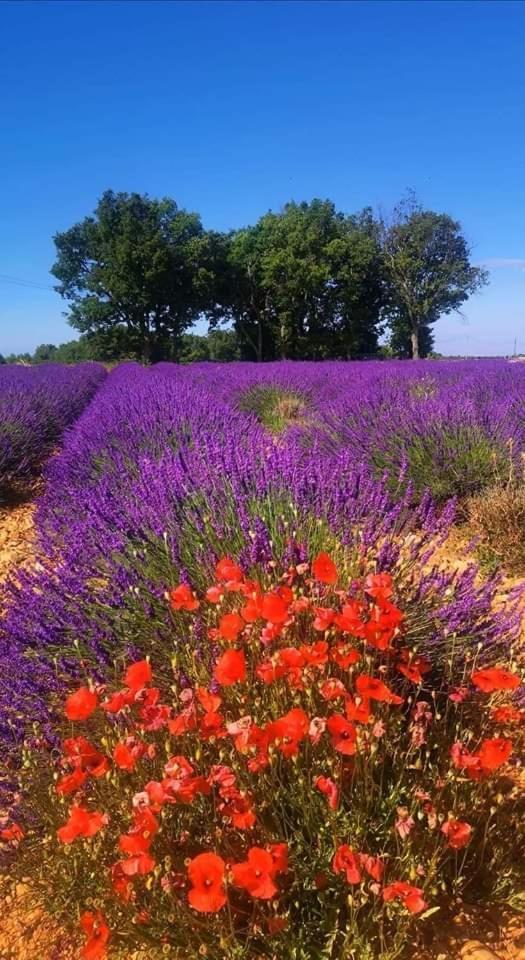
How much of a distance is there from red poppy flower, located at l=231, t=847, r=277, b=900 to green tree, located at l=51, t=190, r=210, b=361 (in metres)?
29.8

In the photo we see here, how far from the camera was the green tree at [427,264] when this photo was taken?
101 feet

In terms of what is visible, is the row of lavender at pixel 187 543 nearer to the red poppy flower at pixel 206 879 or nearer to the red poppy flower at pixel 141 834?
the red poppy flower at pixel 141 834

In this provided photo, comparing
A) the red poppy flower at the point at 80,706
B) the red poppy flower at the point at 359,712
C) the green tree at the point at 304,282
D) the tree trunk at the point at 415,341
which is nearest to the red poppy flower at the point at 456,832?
the red poppy flower at the point at 359,712

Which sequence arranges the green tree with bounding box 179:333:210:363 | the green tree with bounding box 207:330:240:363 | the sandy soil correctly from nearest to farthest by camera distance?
the sandy soil → the green tree with bounding box 179:333:210:363 → the green tree with bounding box 207:330:240:363

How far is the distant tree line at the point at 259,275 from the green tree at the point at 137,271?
0.17 feet

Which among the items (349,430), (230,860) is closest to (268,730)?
(230,860)

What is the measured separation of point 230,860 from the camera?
120 centimetres

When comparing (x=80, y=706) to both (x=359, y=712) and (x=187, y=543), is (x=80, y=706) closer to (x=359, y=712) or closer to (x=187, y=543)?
(x=359, y=712)

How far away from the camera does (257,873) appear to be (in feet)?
3.17

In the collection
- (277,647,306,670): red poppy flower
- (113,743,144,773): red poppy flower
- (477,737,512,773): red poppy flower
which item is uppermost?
(277,647,306,670): red poppy flower

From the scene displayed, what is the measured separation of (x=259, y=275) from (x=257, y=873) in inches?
1308

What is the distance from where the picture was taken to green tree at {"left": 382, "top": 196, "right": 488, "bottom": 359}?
30750 millimetres

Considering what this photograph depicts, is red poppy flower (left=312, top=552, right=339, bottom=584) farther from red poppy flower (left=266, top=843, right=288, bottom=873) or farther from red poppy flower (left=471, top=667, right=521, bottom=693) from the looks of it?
red poppy flower (left=266, top=843, right=288, bottom=873)

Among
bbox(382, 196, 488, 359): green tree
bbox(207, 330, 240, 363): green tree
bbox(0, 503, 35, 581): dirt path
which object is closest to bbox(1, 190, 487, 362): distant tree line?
bbox(382, 196, 488, 359): green tree
